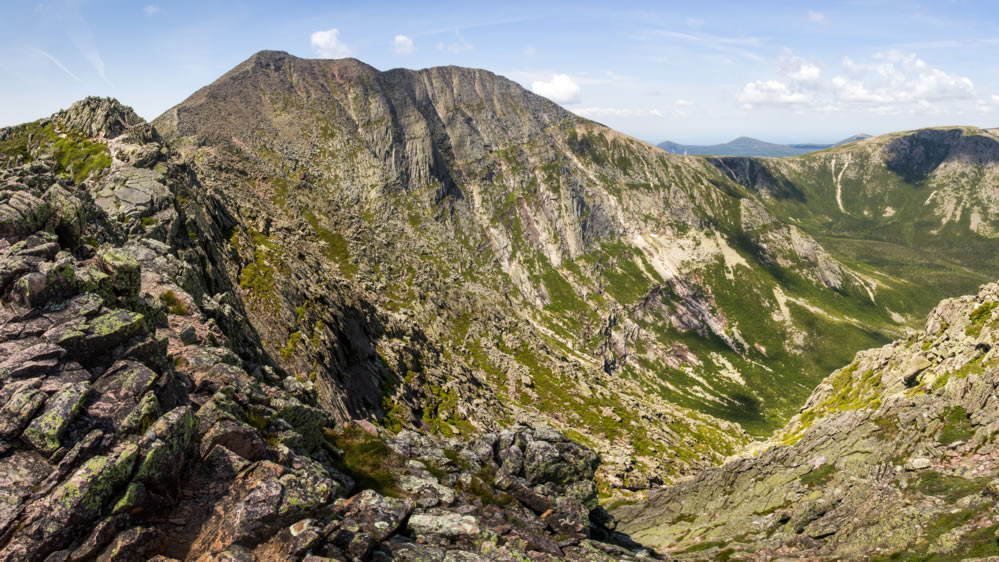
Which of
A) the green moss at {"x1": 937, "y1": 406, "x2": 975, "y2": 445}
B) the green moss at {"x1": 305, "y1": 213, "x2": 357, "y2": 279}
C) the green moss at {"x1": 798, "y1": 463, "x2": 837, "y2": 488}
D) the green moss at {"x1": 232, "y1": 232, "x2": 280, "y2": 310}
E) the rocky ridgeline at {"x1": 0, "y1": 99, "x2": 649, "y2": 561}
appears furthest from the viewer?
the green moss at {"x1": 305, "y1": 213, "x2": 357, "y2": 279}

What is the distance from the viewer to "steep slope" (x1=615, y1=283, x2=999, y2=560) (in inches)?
1481

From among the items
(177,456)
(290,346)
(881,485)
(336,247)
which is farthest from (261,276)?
(336,247)

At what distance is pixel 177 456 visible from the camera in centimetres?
2052

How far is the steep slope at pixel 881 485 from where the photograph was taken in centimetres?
3762

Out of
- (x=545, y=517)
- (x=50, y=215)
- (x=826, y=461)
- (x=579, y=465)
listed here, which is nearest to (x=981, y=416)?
(x=826, y=461)

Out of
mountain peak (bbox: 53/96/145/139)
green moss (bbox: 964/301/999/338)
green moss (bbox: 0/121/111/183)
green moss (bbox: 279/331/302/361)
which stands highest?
mountain peak (bbox: 53/96/145/139)

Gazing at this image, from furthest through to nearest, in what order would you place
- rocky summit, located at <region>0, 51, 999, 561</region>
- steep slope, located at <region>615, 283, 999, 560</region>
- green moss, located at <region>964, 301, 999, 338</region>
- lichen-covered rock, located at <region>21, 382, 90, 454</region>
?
green moss, located at <region>964, 301, 999, 338</region>, steep slope, located at <region>615, 283, 999, 560</region>, rocky summit, located at <region>0, 51, 999, 561</region>, lichen-covered rock, located at <region>21, 382, 90, 454</region>

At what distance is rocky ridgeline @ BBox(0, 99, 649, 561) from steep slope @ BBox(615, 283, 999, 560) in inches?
812

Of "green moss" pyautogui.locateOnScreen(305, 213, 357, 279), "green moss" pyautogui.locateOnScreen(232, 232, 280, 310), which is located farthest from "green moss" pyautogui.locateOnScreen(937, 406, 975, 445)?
"green moss" pyautogui.locateOnScreen(305, 213, 357, 279)

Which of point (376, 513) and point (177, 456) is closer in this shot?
point (177, 456)

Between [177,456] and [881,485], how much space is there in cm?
5522

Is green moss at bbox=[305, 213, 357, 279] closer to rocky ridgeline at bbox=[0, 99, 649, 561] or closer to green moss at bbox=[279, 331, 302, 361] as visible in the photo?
green moss at bbox=[279, 331, 302, 361]

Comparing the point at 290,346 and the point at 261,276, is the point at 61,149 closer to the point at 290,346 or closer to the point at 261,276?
the point at 261,276

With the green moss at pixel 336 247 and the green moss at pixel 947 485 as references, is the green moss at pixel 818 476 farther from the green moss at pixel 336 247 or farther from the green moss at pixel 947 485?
the green moss at pixel 336 247
